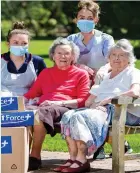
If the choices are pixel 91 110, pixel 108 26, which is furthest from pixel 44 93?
pixel 108 26

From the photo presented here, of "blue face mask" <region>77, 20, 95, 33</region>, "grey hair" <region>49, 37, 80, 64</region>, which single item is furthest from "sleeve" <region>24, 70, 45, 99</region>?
"blue face mask" <region>77, 20, 95, 33</region>

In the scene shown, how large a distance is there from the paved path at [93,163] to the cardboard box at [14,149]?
0.58 metres

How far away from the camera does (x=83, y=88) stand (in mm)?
6641

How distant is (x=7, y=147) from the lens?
231 inches

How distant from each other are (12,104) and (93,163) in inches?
→ 50.6

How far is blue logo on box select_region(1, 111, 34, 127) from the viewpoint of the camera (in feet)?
19.2

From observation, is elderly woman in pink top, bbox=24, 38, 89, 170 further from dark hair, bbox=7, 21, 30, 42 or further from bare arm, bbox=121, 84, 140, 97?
bare arm, bbox=121, 84, 140, 97

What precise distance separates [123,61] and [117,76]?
16 cm

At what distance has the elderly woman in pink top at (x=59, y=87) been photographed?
650 centimetres

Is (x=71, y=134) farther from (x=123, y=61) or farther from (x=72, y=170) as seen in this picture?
(x=123, y=61)

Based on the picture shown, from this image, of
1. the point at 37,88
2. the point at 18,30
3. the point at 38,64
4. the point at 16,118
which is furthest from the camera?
the point at 38,64

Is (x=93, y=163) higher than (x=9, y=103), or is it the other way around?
(x=9, y=103)

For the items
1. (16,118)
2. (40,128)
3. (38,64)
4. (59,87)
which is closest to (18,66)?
(38,64)

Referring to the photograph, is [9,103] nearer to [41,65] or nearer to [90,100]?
[90,100]
